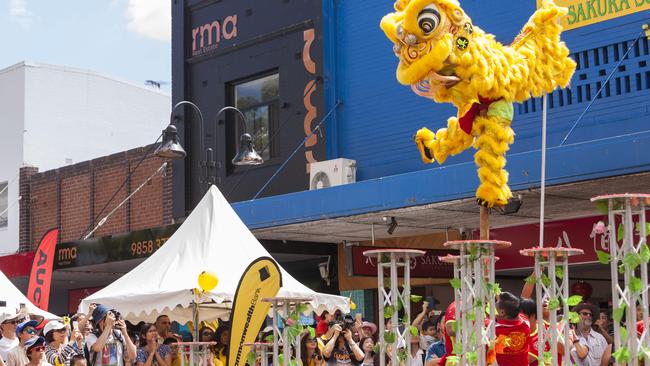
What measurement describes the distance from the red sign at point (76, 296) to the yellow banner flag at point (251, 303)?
44.5 feet

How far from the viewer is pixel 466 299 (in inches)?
289

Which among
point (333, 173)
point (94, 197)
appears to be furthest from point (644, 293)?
point (94, 197)

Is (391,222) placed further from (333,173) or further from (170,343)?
(170,343)

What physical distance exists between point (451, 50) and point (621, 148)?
2685 mm

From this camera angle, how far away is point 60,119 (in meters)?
28.8

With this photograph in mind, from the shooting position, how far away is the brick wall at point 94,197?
20641mm

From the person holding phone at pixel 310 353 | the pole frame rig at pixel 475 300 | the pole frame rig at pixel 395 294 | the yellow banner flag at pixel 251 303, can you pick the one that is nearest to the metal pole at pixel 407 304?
the pole frame rig at pixel 395 294

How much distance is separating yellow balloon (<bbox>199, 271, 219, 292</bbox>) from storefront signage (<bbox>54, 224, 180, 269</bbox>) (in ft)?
17.3

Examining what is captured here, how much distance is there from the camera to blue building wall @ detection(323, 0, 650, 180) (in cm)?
1259

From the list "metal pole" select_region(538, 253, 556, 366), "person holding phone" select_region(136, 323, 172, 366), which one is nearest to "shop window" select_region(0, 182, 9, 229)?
"person holding phone" select_region(136, 323, 172, 366)

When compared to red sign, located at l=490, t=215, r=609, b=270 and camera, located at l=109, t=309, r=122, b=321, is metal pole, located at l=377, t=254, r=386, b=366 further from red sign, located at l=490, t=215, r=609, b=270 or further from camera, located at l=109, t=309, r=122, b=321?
red sign, located at l=490, t=215, r=609, b=270

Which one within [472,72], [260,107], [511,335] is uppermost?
[260,107]

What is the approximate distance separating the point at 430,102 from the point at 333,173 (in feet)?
6.09

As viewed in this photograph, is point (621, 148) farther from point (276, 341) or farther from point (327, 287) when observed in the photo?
point (327, 287)
